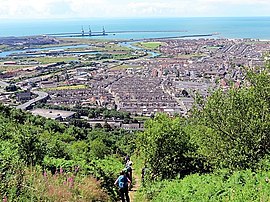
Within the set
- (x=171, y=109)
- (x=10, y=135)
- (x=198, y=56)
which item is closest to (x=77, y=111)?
(x=171, y=109)

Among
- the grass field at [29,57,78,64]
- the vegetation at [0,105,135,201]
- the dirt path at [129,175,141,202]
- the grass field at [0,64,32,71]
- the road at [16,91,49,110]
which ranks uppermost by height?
the vegetation at [0,105,135,201]

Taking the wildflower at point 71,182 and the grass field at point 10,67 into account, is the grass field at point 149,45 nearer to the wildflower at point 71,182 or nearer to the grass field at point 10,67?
the grass field at point 10,67

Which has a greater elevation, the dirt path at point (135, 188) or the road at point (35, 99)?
the dirt path at point (135, 188)

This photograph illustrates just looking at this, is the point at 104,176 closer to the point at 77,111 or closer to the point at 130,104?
the point at 77,111

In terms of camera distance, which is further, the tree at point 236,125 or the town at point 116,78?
the town at point 116,78

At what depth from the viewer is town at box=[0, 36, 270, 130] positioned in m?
42.0

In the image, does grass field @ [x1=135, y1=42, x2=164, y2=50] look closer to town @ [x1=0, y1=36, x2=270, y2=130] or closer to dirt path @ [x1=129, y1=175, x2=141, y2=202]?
town @ [x1=0, y1=36, x2=270, y2=130]

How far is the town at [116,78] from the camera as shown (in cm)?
4200

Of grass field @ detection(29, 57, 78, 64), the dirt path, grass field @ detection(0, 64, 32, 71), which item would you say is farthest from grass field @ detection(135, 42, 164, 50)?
the dirt path

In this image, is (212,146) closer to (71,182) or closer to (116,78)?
(71,182)

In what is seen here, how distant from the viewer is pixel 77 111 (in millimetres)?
40781

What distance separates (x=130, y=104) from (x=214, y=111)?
3691cm

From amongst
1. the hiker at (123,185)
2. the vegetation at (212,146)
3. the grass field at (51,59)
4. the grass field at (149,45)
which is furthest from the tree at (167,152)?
the grass field at (149,45)

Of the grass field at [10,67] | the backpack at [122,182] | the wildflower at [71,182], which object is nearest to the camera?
the wildflower at [71,182]
